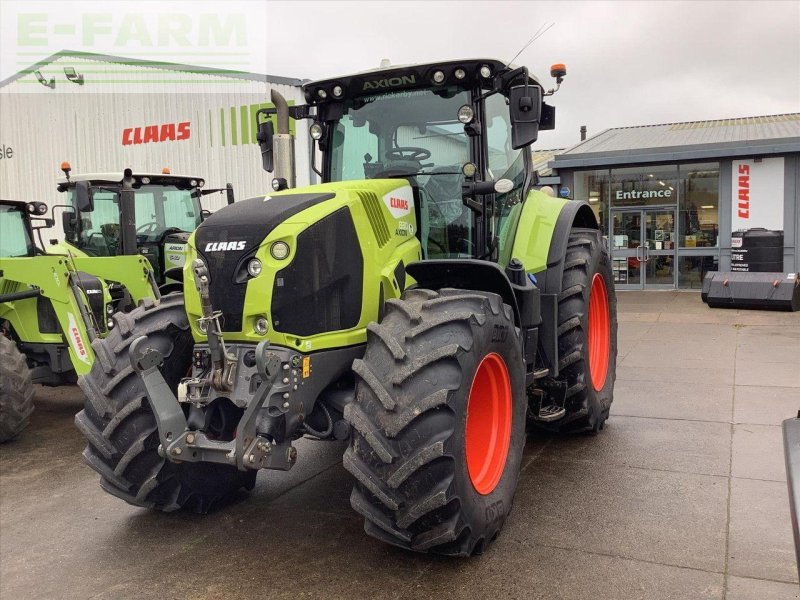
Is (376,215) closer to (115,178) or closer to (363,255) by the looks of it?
(363,255)

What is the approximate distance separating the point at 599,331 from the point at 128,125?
1276 centimetres

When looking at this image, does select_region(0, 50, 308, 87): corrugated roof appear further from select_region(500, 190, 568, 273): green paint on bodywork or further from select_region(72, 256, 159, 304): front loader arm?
select_region(500, 190, 568, 273): green paint on bodywork

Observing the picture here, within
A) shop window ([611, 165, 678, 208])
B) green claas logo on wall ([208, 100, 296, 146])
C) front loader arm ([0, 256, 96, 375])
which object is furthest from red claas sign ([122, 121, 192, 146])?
shop window ([611, 165, 678, 208])

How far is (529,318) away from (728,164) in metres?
14.9

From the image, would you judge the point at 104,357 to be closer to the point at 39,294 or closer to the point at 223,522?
the point at 223,522

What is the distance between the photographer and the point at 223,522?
13.1 feet

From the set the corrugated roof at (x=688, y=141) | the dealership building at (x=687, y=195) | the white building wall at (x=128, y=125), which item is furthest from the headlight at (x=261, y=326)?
the corrugated roof at (x=688, y=141)

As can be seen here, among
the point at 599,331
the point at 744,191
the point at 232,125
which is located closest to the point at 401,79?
the point at 599,331

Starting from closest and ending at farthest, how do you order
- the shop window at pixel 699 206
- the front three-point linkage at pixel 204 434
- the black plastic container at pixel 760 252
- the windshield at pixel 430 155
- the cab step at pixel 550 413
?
the front three-point linkage at pixel 204 434, the windshield at pixel 430 155, the cab step at pixel 550 413, the black plastic container at pixel 760 252, the shop window at pixel 699 206

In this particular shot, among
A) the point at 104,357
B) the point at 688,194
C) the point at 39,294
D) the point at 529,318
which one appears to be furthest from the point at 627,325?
the point at 104,357

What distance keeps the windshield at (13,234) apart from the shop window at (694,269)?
1497cm

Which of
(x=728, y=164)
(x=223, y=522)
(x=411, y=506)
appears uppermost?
(x=728, y=164)

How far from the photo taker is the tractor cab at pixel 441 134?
407 centimetres

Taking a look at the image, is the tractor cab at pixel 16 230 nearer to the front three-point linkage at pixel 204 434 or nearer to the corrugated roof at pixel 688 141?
the front three-point linkage at pixel 204 434
